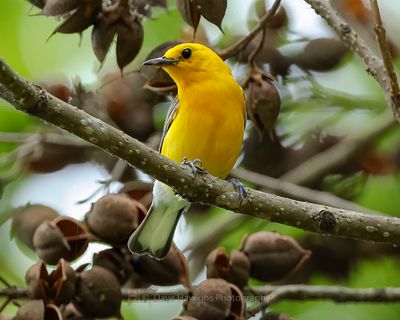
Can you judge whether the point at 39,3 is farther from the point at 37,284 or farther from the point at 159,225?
the point at 159,225

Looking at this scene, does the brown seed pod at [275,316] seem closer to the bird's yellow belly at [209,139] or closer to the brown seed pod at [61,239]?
the brown seed pod at [61,239]

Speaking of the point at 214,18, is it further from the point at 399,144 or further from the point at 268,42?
the point at 399,144

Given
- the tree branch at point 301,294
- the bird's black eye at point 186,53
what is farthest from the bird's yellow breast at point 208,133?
the tree branch at point 301,294

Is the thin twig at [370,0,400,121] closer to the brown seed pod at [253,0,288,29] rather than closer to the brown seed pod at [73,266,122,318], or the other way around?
the brown seed pod at [73,266,122,318]

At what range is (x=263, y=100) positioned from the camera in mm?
3949

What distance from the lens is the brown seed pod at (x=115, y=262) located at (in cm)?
357

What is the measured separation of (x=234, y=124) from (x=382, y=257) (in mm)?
1184

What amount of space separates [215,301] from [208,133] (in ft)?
5.20

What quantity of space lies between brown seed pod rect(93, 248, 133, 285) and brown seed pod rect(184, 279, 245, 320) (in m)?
0.34

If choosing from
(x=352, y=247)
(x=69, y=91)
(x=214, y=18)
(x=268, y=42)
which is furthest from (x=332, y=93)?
(x=214, y=18)

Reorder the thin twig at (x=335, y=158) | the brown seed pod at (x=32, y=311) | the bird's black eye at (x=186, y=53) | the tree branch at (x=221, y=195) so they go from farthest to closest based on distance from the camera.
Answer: the thin twig at (x=335, y=158) → the bird's black eye at (x=186, y=53) → the brown seed pod at (x=32, y=311) → the tree branch at (x=221, y=195)

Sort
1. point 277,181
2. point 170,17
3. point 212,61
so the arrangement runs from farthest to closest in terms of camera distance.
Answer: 1. point 170,17
2. point 212,61
3. point 277,181

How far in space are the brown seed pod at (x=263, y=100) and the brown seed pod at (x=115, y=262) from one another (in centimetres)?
94

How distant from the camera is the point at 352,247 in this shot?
191 inches
